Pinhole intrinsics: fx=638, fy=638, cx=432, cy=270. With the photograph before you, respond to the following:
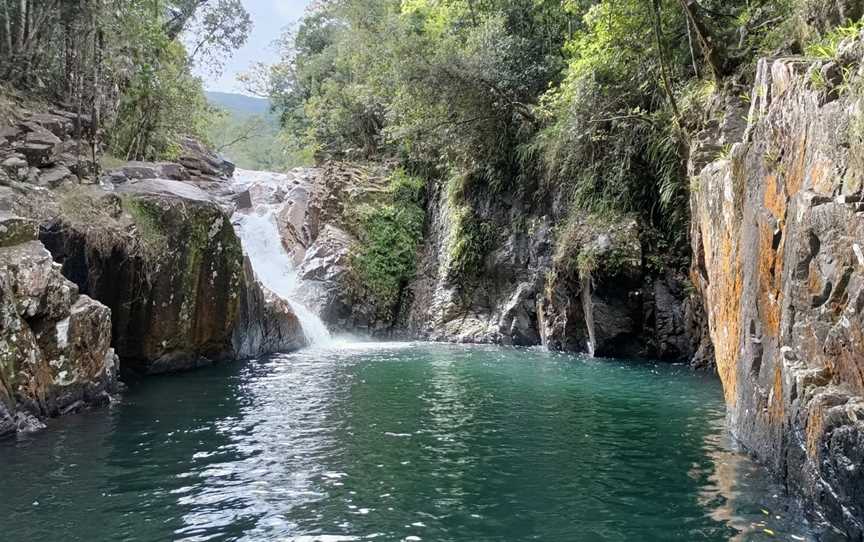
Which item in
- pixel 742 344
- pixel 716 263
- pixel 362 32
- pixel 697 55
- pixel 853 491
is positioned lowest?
pixel 853 491

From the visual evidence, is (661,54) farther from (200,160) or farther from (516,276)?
(200,160)

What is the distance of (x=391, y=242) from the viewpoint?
77.9 ft

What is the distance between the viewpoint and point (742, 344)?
7352mm

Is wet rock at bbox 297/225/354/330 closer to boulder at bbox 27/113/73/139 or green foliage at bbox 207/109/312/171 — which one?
boulder at bbox 27/113/73/139

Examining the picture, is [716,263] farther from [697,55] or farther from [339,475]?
[697,55]

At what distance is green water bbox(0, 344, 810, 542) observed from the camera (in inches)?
200

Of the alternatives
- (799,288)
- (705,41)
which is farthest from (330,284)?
(799,288)

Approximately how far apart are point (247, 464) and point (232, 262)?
871cm

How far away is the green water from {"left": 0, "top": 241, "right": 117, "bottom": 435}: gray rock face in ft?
1.43

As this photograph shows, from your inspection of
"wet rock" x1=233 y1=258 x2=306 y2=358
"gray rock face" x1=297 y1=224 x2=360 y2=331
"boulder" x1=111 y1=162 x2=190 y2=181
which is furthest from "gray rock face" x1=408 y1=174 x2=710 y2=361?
"boulder" x1=111 y1=162 x2=190 y2=181

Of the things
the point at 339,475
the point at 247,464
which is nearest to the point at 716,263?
A: the point at 339,475

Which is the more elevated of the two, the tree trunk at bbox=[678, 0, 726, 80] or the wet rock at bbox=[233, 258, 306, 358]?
the tree trunk at bbox=[678, 0, 726, 80]

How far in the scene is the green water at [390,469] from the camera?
16.7ft

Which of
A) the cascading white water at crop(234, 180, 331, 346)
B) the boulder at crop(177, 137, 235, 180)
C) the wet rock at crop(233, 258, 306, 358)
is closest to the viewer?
the wet rock at crop(233, 258, 306, 358)
